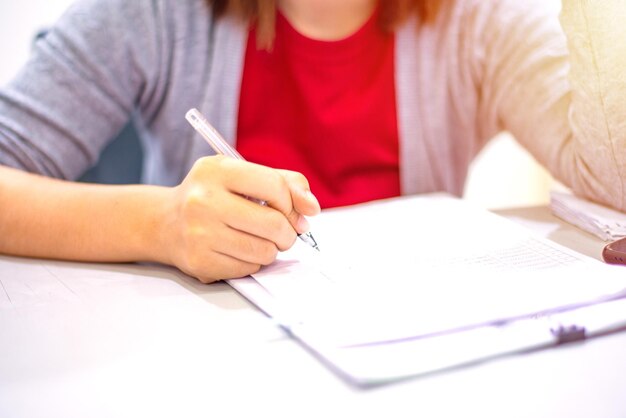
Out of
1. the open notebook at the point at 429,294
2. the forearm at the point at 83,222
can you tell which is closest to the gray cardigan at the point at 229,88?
the forearm at the point at 83,222

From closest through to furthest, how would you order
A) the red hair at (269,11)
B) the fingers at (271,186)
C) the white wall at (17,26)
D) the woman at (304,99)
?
the fingers at (271,186), the woman at (304,99), the red hair at (269,11), the white wall at (17,26)

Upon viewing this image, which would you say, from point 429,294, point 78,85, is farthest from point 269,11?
point 429,294

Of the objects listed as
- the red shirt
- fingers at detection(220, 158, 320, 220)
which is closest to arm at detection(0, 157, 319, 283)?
fingers at detection(220, 158, 320, 220)

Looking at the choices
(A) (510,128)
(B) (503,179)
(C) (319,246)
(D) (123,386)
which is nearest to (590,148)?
(A) (510,128)

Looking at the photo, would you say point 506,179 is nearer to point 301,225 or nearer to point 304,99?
point 304,99

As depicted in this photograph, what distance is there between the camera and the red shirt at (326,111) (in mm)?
941

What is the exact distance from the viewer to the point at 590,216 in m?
0.74

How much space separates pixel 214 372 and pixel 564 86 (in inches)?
23.6

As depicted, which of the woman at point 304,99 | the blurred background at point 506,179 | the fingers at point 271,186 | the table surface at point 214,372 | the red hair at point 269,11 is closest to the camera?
the table surface at point 214,372

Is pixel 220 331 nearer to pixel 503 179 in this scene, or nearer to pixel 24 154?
pixel 24 154

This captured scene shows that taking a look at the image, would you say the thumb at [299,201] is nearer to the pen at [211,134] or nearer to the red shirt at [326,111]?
the pen at [211,134]

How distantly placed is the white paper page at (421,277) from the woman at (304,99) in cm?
16

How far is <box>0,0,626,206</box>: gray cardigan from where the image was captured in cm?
78

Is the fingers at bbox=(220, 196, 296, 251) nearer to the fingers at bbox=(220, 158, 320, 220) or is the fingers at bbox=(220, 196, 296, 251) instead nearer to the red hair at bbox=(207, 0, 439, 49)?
the fingers at bbox=(220, 158, 320, 220)
